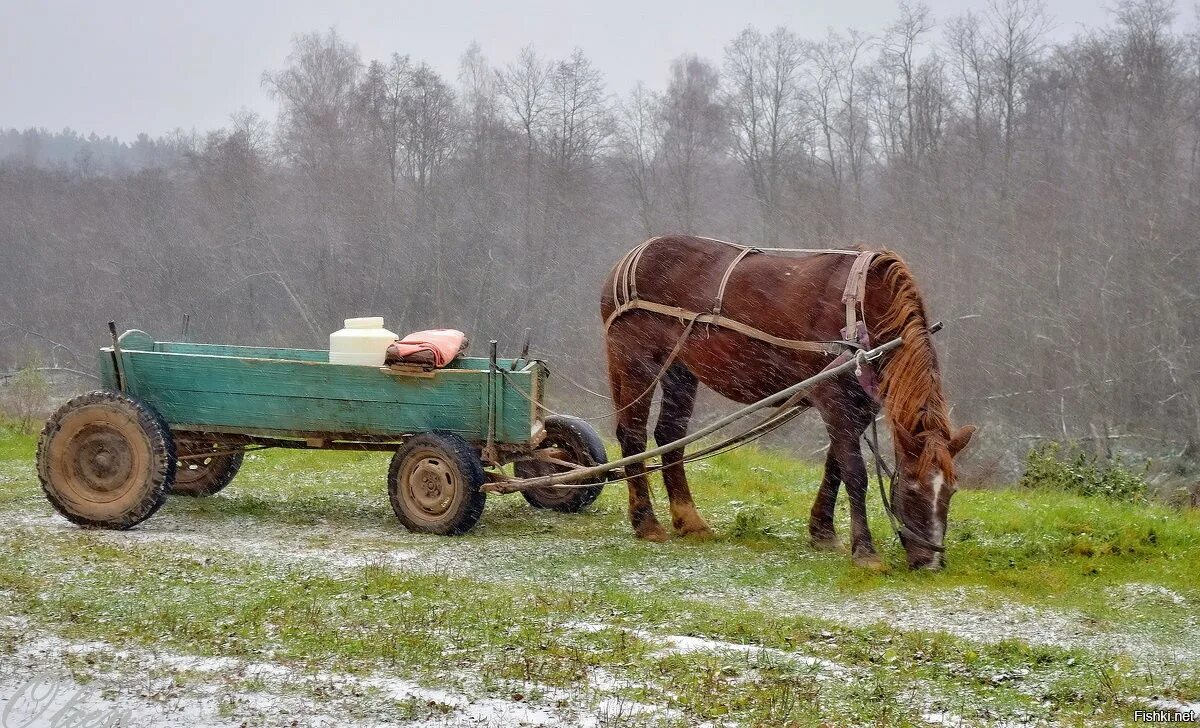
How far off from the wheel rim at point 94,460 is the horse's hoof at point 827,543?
4.91 metres

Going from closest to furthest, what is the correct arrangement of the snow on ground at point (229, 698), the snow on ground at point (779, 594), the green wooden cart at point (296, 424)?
1. the snow on ground at point (229, 698)
2. the snow on ground at point (779, 594)
3. the green wooden cart at point (296, 424)

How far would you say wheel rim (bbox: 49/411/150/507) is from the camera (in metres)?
7.46

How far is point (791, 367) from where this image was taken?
6.91 meters

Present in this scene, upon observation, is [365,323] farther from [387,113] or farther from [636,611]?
[387,113]

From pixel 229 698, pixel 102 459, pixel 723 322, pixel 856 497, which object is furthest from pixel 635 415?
pixel 229 698

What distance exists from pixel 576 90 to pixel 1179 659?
28.1 m

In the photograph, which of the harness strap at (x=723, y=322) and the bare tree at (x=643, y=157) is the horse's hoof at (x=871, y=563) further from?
the bare tree at (x=643, y=157)

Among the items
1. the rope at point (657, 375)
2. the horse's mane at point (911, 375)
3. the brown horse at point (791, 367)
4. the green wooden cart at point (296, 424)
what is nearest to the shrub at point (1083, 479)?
the brown horse at point (791, 367)

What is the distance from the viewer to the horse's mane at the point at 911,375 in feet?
20.1

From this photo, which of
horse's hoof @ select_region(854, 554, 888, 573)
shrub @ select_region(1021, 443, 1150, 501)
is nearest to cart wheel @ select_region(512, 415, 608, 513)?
horse's hoof @ select_region(854, 554, 888, 573)

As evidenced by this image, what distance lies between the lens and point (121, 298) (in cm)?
3381

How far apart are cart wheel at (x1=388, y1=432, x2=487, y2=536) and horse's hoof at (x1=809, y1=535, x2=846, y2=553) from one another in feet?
7.82

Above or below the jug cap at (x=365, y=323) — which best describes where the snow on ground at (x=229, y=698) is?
below

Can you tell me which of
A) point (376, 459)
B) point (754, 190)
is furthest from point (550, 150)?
point (376, 459)
